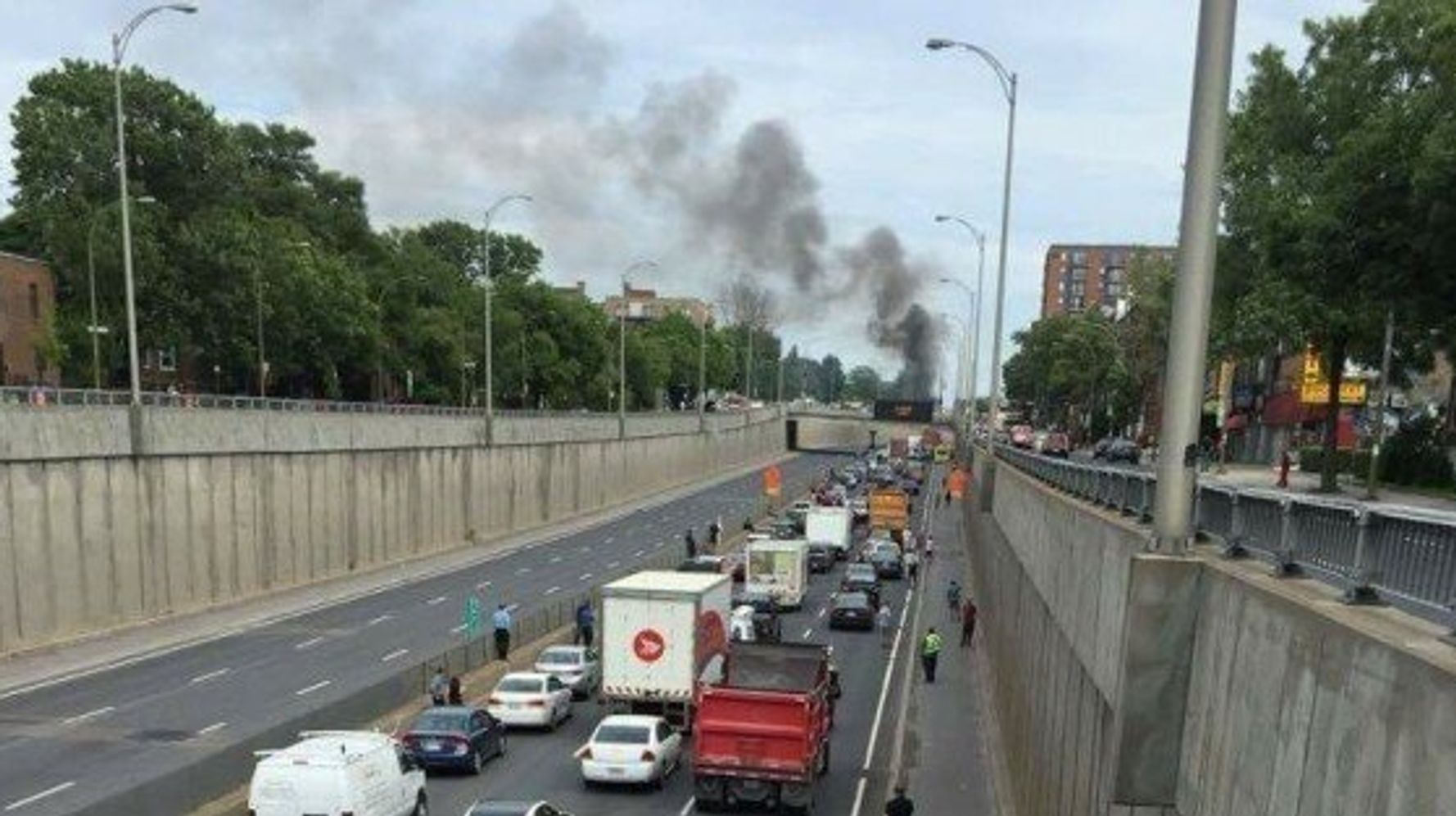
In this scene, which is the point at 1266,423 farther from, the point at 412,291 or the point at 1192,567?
the point at 1192,567

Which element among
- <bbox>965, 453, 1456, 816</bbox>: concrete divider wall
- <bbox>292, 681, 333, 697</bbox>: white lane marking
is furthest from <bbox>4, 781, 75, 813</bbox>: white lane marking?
<bbox>965, 453, 1456, 816</bbox>: concrete divider wall

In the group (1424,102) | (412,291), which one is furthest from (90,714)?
(412,291)

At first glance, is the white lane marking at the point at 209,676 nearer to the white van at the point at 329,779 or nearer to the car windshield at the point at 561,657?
the car windshield at the point at 561,657

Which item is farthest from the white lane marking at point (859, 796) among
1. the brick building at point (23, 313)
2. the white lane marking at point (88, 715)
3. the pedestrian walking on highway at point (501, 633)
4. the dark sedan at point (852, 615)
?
the brick building at point (23, 313)

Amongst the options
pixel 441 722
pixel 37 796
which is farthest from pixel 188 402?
pixel 37 796

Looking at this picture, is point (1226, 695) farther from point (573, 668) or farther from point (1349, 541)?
point (573, 668)

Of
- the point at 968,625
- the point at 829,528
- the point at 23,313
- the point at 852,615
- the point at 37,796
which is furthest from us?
the point at 23,313

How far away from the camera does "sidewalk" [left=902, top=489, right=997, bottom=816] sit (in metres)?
21.9

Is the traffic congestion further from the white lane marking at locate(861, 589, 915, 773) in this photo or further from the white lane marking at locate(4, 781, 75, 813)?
the white lane marking at locate(4, 781, 75, 813)

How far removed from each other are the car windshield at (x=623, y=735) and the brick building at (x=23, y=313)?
50339mm

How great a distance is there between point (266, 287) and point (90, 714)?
48139mm

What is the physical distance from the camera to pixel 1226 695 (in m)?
8.06

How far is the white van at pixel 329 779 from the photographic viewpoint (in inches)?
643

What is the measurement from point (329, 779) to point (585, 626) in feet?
61.9
